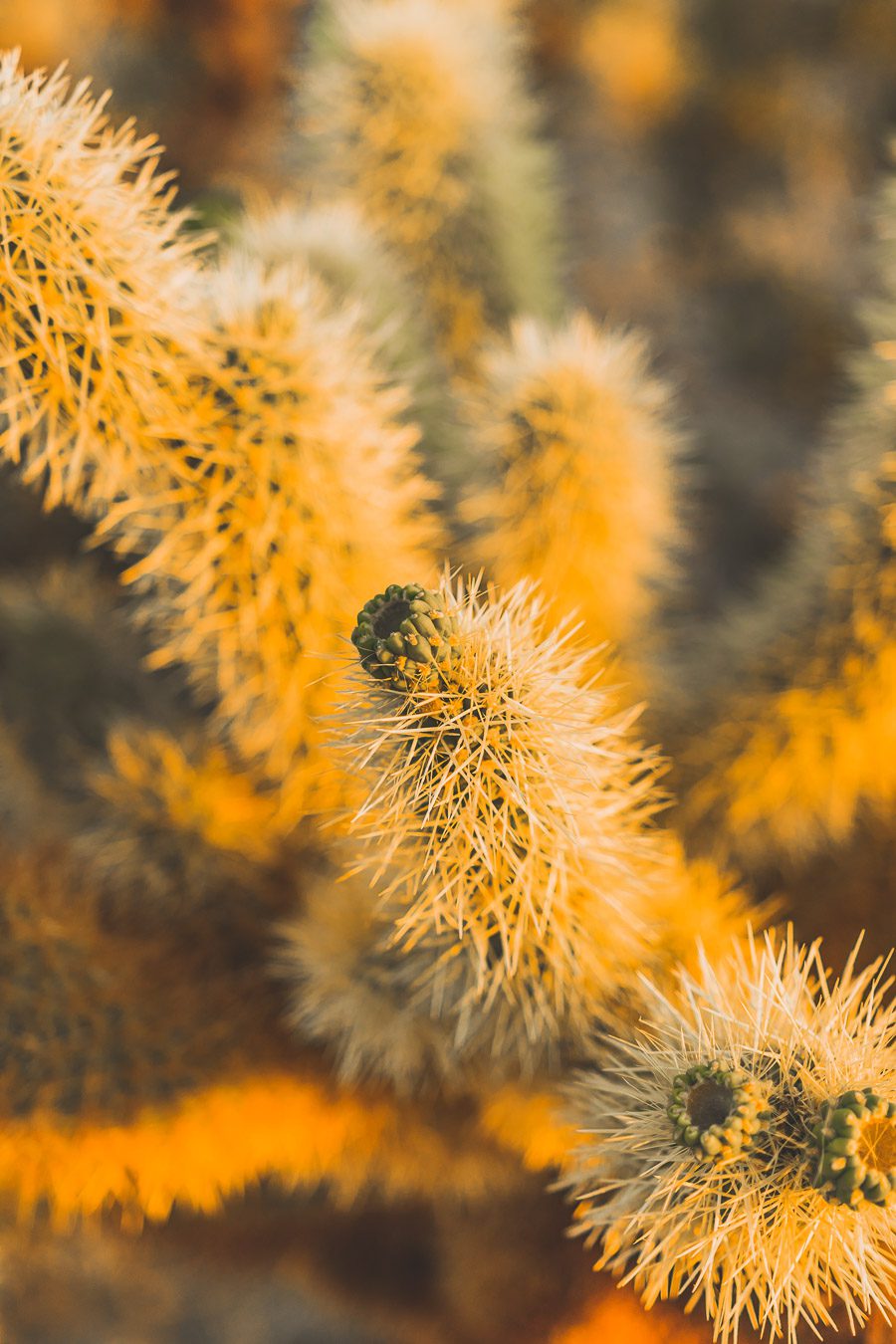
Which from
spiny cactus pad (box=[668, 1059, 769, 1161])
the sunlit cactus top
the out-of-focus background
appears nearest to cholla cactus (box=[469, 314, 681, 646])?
the sunlit cactus top

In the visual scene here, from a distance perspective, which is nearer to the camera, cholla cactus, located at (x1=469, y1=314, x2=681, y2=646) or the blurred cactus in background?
the blurred cactus in background

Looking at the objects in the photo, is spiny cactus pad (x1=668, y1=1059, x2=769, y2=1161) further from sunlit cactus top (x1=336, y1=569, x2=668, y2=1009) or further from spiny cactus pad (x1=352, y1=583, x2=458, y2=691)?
spiny cactus pad (x1=352, y1=583, x2=458, y2=691)

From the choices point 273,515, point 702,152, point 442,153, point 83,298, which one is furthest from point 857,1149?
point 702,152

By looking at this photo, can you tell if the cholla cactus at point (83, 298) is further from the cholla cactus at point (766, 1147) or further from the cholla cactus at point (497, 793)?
the cholla cactus at point (766, 1147)

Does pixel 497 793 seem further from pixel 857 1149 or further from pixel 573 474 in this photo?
pixel 573 474

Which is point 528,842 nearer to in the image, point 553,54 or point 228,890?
point 228,890

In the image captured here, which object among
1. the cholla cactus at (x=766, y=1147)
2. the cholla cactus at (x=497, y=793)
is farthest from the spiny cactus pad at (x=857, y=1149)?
the cholla cactus at (x=497, y=793)

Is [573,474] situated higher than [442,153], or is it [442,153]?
[442,153]

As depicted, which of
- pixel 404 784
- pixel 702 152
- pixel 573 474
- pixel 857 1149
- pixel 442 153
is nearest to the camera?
pixel 857 1149
